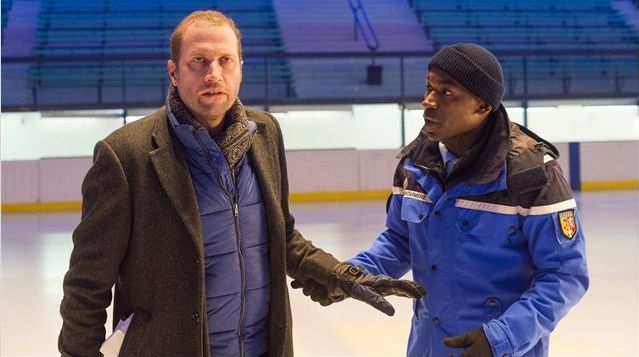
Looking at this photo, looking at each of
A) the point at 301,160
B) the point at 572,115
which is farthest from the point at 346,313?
the point at 572,115

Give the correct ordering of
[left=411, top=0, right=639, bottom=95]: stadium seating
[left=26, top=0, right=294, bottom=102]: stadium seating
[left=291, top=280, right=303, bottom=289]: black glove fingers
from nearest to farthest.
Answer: [left=291, top=280, right=303, bottom=289]: black glove fingers < [left=26, top=0, right=294, bottom=102]: stadium seating < [left=411, top=0, right=639, bottom=95]: stadium seating

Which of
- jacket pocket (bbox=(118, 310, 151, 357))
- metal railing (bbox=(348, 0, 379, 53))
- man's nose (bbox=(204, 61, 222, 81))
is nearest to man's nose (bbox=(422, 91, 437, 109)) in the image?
man's nose (bbox=(204, 61, 222, 81))

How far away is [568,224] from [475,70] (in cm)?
37

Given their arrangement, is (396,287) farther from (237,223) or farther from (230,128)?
(230,128)

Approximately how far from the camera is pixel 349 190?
44.1 ft

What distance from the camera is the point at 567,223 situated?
63.8 inches

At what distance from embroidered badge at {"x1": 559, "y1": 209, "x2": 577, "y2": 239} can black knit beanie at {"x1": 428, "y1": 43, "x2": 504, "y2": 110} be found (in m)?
0.28

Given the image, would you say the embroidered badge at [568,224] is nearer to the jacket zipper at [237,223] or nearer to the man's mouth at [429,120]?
the man's mouth at [429,120]

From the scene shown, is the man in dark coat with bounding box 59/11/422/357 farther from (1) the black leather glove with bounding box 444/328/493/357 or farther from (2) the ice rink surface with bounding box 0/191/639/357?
(2) the ice rink surface with bounding box 0/191/639/357

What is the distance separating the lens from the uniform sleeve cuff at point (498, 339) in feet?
5.11

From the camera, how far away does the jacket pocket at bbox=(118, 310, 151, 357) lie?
63.1 inches

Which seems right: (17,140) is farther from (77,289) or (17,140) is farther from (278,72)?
(77,289)

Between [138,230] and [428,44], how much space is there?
18.0 meters

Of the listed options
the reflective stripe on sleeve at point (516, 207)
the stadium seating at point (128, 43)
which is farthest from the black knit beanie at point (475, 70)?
the stadium seating at point (128, 43)
